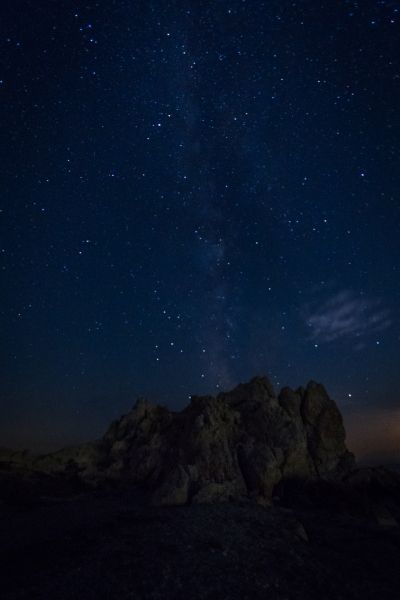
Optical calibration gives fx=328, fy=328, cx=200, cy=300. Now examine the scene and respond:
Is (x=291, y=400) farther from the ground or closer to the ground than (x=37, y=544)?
farther from the ground

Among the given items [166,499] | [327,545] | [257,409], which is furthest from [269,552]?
[257,409]

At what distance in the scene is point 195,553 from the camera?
19750 mm

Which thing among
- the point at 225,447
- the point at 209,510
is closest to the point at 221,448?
the point at 225,447

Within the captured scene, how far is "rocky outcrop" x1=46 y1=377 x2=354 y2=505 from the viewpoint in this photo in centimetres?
3584

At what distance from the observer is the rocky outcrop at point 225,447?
118 feet

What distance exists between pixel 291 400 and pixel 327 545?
28.1 meters

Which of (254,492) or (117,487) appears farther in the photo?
(117,487)

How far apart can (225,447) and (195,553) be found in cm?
2051

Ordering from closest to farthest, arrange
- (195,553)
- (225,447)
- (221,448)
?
(195,553), (221,448), (225,447)

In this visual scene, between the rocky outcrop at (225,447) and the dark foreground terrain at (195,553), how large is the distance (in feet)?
16.6

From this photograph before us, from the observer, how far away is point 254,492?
116 feet

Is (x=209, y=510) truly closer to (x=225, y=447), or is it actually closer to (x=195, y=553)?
(x=195, y=553)

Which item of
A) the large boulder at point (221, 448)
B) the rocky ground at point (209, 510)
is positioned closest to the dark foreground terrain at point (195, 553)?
the rocky ground at point (209, 510)

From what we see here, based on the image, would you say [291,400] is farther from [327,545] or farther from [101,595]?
[101,595]
